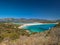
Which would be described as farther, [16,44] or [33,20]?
[33,20]

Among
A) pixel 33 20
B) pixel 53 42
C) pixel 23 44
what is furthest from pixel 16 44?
pixel 33 20

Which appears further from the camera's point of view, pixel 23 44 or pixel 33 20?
pixel 33 20

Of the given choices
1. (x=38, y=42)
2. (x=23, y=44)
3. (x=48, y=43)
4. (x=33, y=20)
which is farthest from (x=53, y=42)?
(x=33, y=20)

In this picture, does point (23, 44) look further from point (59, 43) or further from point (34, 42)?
point (59, 43)

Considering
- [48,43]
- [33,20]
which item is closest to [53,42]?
[48,43]

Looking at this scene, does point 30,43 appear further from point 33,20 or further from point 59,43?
point 33,20

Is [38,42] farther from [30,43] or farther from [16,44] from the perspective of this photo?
[16,44]

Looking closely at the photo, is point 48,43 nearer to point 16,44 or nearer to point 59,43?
point 59,43
